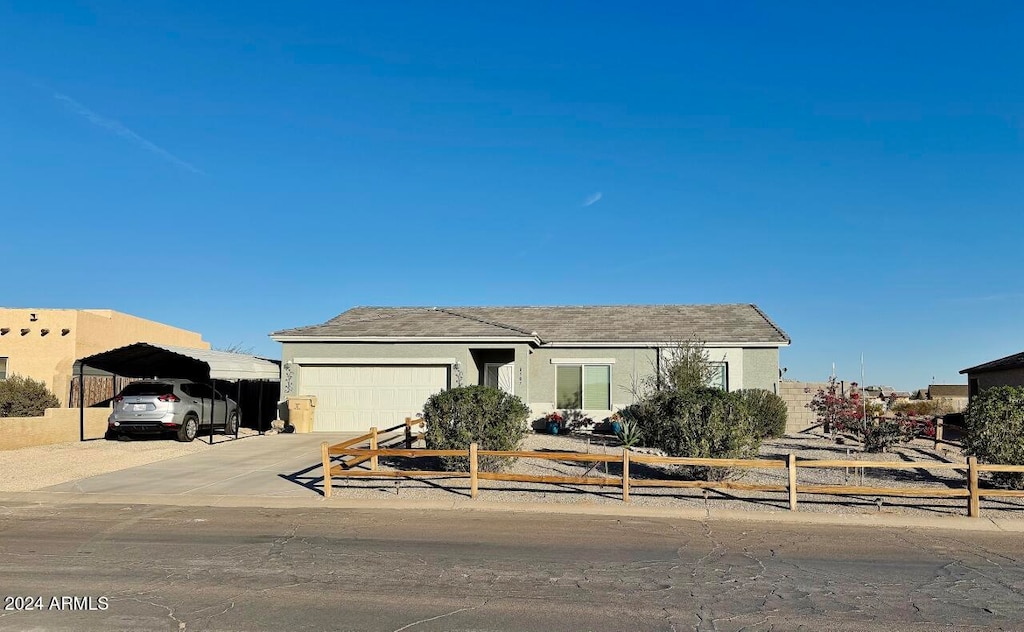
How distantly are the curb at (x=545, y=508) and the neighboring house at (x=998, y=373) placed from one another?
1625 cm

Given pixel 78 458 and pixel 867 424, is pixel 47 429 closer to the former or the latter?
pixel 78 458

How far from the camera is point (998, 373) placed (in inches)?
1049

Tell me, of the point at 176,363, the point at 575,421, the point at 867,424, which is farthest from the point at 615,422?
the point at 176,363

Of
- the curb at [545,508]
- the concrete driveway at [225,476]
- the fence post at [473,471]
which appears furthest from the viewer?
the concrete driveway at [225,476]

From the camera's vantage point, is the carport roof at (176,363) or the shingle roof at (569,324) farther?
the shingle roof at (569,324)

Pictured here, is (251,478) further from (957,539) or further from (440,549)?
(957,539)

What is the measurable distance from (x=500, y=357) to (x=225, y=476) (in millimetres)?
11203

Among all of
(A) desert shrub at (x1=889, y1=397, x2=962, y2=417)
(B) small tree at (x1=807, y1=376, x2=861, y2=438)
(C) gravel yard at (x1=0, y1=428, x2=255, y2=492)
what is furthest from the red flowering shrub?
(A) desert shrub at (x1=889, y1=397, x2=962, y2=417)

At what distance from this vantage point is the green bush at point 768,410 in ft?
64.6

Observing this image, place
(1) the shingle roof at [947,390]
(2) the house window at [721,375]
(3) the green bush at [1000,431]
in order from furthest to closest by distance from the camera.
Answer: (1) the shingle roof at [947,390] < (2) the house window at [721,375] < (3) the green bush at [1000,431]

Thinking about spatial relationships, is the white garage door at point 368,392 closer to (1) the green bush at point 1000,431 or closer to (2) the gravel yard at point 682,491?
(2) the gravel yard at point 682,491

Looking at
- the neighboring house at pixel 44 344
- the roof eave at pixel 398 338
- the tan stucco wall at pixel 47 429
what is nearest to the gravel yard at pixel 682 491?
the roof eave at pixel 398 338

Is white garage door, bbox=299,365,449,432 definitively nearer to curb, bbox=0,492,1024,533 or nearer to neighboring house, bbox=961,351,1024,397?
curb, bbox=0,492,1024,533

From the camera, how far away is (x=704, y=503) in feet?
36.3
